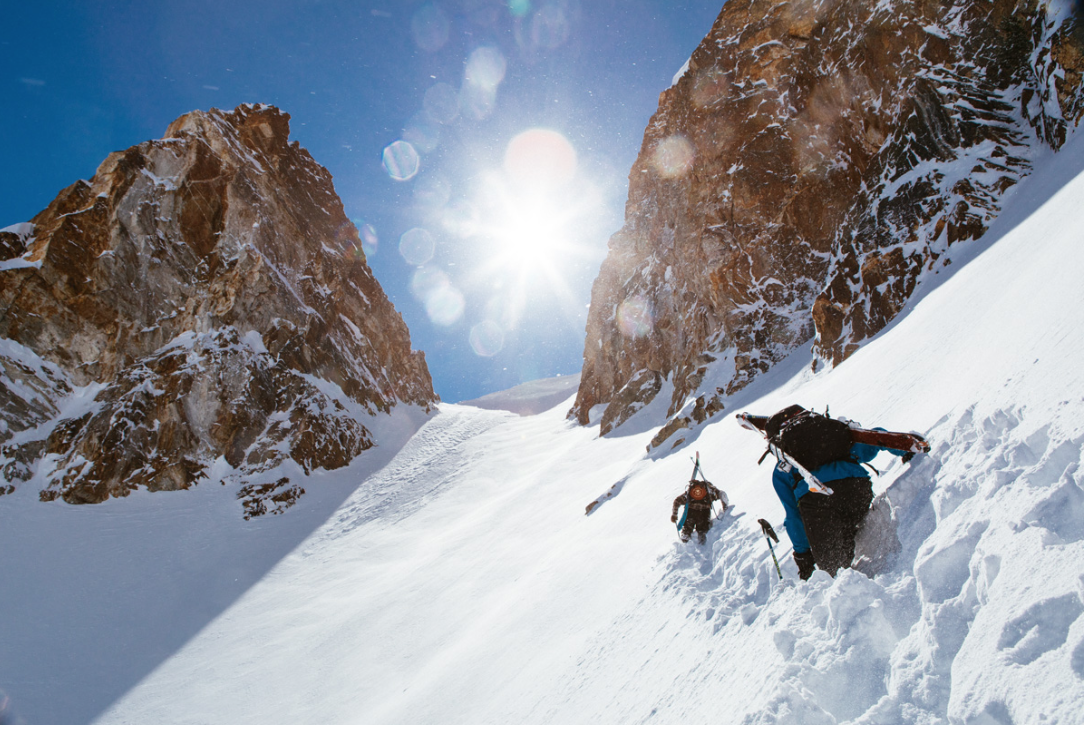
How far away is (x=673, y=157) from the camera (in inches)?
1318

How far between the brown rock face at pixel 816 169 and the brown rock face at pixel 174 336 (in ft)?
78.5

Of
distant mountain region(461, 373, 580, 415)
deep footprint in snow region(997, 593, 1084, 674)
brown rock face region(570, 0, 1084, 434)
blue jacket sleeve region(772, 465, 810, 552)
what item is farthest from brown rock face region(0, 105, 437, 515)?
distant mountain region(461, 373, 580, 415)

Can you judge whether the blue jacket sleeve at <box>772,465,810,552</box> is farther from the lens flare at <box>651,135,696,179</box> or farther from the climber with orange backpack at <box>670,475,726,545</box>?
the lens flare at <box>651,135,696,179</box>

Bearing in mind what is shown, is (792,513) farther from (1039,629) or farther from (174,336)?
(174,336)

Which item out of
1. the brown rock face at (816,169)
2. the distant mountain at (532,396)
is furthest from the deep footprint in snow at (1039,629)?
the distant mountain at (532,396)

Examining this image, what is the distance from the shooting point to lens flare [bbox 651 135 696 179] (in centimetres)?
3102

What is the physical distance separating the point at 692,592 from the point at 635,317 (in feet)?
108

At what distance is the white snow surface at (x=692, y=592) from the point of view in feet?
8.00

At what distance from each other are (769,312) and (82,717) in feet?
94.3

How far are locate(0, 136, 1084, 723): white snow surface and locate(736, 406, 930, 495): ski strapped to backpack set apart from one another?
0.20 metres

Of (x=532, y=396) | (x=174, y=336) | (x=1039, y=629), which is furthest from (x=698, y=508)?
(x=532, y=396)

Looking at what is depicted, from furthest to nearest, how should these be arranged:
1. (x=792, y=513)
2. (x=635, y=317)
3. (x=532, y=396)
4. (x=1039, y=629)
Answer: (x=532, y=396)
(x=635, y=317)
(x=792, y=513)
(x=1039, y=629)

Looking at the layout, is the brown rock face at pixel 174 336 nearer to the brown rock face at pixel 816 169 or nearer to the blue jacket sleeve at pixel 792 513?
the brown rock face at pixel 816 169

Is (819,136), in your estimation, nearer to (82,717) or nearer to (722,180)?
(722,180)
